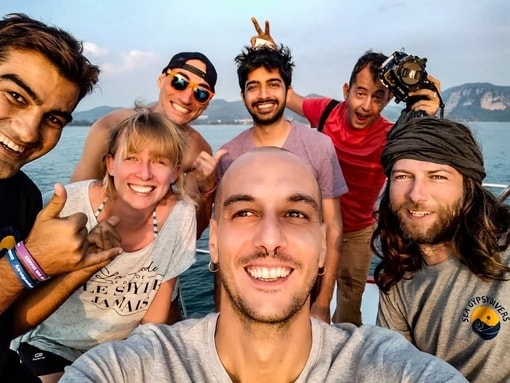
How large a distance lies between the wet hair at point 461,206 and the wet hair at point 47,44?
2.02 meters

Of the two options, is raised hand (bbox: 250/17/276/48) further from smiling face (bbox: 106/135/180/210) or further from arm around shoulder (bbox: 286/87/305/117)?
smiling face (bbox: 106/135/180/210)

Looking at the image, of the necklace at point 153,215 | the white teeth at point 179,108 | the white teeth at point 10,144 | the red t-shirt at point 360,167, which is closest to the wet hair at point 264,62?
the white teeth at point 179,108

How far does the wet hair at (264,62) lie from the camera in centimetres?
366

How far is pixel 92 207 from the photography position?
2715 mm

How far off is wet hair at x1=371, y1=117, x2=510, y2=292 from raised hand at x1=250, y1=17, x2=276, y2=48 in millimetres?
1932

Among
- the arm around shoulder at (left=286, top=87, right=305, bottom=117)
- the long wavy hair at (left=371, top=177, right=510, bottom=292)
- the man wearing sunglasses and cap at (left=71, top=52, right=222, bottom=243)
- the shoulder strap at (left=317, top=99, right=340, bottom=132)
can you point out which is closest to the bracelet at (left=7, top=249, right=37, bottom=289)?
the man wearing sunglasses and cap at (left=71, top=52, right=222, bottom=243)

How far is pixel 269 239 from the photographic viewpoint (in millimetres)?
1847

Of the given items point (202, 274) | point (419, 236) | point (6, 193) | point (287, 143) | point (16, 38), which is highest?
point (16, 38)

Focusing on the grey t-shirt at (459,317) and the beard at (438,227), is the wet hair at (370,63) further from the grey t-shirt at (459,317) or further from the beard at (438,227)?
the grey t-shirt at (459,317)

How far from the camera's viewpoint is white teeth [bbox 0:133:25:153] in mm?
2072

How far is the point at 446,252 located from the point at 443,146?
66 cm

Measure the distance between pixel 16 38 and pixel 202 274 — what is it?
8.83 m

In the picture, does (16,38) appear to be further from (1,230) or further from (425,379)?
(425,379)

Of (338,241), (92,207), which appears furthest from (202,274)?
(92,207)
